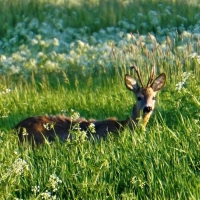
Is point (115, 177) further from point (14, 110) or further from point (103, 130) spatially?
point (14, 110)

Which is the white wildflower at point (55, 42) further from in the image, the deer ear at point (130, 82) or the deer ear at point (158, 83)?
the deer ear at point (158, 83)

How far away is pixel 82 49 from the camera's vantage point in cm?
1659

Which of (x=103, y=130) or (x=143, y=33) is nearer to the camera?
(x=103, y=130)

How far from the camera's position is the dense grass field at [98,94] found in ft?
20.4

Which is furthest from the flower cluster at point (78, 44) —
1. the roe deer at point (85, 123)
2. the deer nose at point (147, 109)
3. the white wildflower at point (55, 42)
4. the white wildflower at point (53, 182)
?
the white wildflower at point (53, 182)

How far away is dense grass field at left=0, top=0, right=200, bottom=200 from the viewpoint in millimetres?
6211

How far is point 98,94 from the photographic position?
12008 millimetres

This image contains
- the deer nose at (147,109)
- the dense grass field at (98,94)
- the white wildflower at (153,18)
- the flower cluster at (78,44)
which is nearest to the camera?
the dense grass field at (98,94)

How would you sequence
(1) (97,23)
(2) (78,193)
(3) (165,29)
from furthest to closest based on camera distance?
1. (1) (97,23)
2. (3) (165,29)
3. (2) (78,193)

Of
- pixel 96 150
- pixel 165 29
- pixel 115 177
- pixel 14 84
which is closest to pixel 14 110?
pixel 14 84

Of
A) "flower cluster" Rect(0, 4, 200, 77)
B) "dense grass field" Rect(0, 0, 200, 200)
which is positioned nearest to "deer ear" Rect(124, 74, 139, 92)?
"dense grass field" Rect(0, 0, 200, 200)

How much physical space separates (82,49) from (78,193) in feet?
34.8

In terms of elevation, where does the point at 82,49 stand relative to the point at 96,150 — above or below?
below

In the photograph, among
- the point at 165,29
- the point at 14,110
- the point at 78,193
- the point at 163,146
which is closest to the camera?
the point at 78,193
